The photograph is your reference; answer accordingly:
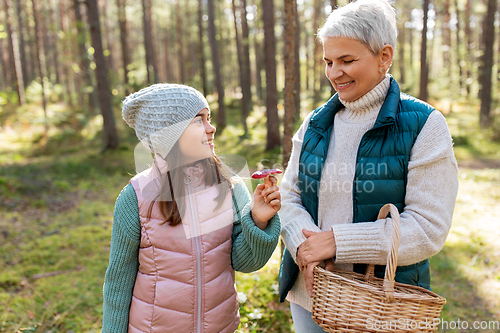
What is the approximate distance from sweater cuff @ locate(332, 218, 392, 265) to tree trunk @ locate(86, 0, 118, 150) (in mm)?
11355

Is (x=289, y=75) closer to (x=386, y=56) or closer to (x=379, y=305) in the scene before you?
(x=386, y=56)

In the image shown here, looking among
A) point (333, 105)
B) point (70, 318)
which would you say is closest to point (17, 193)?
point (70, 318)

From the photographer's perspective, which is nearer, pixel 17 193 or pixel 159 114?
pixel 159 114

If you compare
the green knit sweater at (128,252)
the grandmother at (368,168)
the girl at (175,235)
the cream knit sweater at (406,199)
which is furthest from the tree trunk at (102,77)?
the cream knit sweater at (406,199)

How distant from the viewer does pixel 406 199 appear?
1.44m

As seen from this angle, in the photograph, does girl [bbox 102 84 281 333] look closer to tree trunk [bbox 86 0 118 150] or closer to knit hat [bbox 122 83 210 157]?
knit hat [bbox 122 83 210 157]

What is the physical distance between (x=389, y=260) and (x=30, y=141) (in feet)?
53.3

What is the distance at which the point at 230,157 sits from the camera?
1796 mm

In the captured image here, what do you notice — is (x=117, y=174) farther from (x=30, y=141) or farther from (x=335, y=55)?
(x=335, y=55)

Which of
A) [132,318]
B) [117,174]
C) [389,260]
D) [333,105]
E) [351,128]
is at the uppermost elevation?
[333,105]

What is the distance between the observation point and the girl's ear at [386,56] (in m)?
1.49

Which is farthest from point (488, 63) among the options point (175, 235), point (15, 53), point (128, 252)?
point (15, 53)

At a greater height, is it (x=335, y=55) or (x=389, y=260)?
(x=335, y=55)

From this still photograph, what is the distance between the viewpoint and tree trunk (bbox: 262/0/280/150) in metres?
10.1
